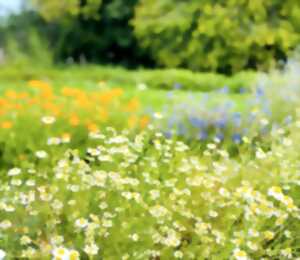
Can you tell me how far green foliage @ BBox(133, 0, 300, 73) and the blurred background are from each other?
0.07 feet

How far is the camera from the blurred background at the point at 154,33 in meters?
15.4

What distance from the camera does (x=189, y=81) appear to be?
13.0 m

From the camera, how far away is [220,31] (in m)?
15.4

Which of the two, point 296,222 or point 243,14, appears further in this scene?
point 243,14

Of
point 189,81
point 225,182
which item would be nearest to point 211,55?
point 189,81

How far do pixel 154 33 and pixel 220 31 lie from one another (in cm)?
232

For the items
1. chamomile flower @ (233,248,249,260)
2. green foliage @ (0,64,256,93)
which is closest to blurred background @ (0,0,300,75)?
green foliage @ (0,64,256,93)

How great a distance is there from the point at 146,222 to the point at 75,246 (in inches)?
15.4

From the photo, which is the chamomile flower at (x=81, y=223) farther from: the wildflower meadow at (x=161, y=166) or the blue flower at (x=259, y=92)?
the blue flower at (x=259, y=92)

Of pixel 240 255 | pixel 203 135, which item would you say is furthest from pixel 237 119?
pixel 240 255

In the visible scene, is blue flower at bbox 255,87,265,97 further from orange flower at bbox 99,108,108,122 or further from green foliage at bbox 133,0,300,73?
green foliage at bbox 133,0,300,73

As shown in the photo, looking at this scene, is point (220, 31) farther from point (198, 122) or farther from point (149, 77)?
point (198, 122)

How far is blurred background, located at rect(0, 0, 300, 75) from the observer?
15.4 m

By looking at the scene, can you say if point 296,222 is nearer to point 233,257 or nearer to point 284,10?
point 233,257
